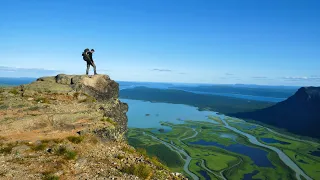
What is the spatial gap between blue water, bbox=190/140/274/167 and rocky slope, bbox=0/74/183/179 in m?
68.5

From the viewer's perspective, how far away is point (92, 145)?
17.5 meters

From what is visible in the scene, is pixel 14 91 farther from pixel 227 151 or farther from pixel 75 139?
pixel 227 151

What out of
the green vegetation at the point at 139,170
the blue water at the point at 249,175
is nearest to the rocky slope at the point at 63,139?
the green vegetation at the point at 139,170

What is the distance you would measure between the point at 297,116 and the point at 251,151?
105 metres

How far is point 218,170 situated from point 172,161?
14269 mm

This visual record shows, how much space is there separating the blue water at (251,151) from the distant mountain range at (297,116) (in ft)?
188

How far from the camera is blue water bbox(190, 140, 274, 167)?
83887mm

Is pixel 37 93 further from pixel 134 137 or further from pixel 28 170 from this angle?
pixel 134 137

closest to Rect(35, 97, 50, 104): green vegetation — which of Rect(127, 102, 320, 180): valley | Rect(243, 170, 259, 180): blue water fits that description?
Rect(127, 102, 320, 180): valley

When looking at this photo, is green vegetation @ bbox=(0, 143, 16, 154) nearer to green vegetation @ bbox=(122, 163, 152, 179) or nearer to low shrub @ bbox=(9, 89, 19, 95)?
green vegetation @ bbox=(122, 163, 152, 179)

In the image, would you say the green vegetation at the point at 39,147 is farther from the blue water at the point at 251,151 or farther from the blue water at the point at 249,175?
the blue water at the point at 251,151

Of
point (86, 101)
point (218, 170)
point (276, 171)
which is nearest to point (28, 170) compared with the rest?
point (86, 101)

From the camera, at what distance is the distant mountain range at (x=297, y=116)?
502 ft

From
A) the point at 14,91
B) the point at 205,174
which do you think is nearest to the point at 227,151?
the point at 205,174
